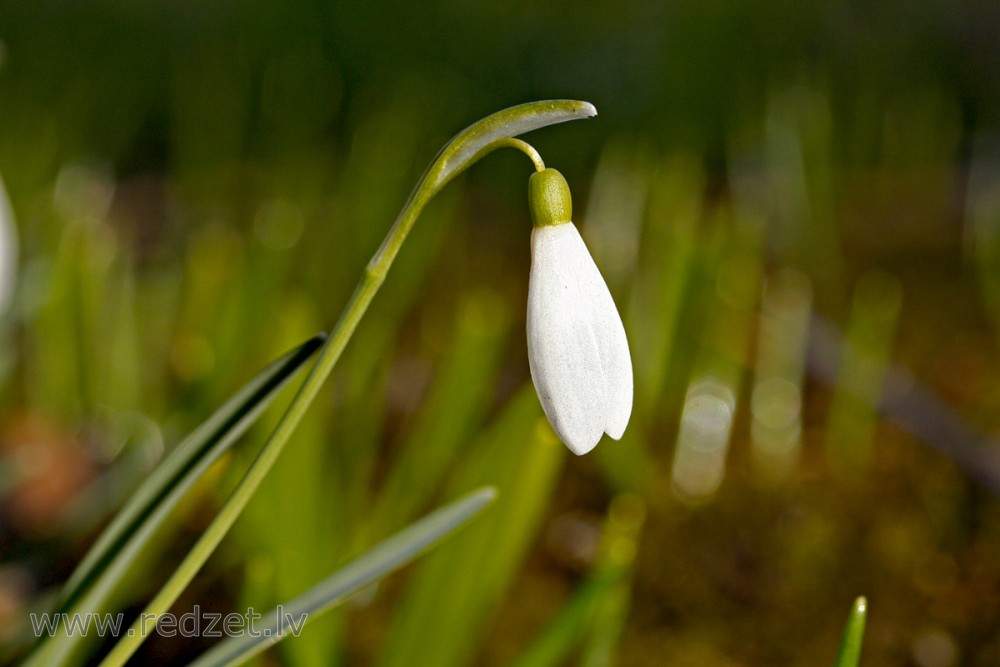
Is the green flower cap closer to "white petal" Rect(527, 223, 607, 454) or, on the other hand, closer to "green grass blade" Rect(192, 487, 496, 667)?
"white petal" Rect(527, 223, 607, 454)

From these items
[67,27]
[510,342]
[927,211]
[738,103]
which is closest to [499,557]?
[510,342]

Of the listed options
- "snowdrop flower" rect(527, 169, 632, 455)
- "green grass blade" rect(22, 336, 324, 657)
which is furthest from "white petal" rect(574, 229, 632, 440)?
"green grass blade" rect(22, 336, 324, 657)

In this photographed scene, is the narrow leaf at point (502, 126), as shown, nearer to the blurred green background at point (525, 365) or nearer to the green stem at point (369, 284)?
the green stem at point (369, 284)

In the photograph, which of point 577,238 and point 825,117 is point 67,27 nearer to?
point 825,117

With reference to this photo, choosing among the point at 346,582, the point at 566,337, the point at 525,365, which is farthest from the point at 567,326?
the point at 525,365

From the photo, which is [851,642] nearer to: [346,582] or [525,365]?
[346,582]
